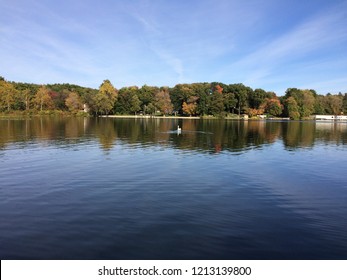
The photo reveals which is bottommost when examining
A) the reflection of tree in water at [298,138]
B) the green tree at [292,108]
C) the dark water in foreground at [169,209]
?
the dark water in foreground at [169,209]

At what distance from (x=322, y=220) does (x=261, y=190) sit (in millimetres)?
4357

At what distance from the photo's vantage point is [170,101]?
151375 millimetres

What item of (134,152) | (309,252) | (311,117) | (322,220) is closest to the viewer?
(309,252)

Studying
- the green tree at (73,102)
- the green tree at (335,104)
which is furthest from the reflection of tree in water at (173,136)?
the green tree at (335,104)

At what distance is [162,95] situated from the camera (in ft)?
485

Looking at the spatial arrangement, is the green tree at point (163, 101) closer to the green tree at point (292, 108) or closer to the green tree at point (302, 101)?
the green tree at point (292, 108)

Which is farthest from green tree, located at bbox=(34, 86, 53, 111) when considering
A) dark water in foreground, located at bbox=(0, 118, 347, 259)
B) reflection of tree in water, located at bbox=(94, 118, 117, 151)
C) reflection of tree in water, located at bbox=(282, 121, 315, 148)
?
dark water in foreground, located at bbox=(0, 118, 347, 259)

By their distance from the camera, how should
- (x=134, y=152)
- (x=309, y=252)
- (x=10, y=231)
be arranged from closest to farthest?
1. (x=309, y=252)
2. (x=10, y=231)
3. (x=134, y=152)

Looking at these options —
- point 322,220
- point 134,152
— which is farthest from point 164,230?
point 134,152

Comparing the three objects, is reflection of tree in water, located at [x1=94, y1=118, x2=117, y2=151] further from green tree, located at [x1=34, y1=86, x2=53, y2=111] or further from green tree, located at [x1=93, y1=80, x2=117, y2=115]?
green tree, located at [x1=34, y1=86, x2=53, y2=111]

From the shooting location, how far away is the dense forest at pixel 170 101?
445 ft

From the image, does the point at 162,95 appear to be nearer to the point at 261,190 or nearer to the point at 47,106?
the point at 47,106

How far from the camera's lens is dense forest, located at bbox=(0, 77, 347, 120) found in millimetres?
135625

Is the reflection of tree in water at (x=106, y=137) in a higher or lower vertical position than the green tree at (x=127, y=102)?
lower
